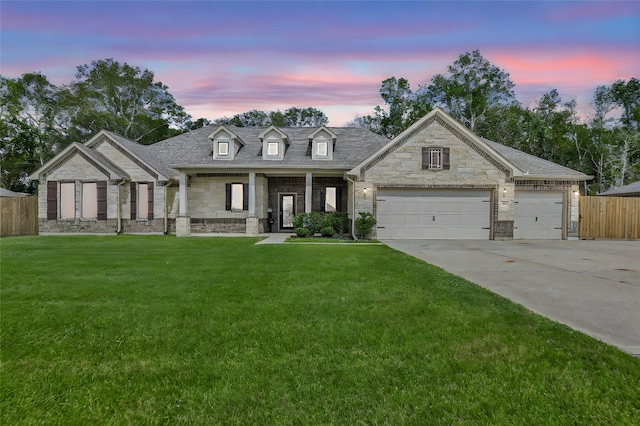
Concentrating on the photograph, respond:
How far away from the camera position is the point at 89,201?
17.1m

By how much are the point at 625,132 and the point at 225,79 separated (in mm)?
34935

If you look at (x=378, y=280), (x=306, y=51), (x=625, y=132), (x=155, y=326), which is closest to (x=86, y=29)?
(x=306, y=51)

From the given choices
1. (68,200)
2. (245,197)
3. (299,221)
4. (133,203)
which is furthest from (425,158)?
(68,200)

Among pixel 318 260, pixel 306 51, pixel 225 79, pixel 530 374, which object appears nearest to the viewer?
pixel 530 374

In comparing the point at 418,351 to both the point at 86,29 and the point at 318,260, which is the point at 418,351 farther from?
the point at 86,29

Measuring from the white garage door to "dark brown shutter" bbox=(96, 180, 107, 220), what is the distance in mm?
21374

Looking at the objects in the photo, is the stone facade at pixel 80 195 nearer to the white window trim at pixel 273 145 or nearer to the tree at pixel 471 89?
the white window trim at pixel 273 145

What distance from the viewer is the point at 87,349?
322 cm

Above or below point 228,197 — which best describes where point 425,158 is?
above

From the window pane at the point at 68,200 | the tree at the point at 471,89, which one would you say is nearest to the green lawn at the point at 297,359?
the window pane at the point at 68,200

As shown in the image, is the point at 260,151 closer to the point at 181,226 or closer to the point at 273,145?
the point at 273,145

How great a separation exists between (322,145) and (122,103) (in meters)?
A: 29.1

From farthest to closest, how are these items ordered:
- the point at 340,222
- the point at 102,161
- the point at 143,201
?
the point at 143,201 → the point at 102,161 → the point at 340,222

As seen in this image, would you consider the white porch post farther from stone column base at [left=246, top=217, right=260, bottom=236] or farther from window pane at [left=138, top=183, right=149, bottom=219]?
window pane at [left=138, top=183, right=149, bottom=219]
